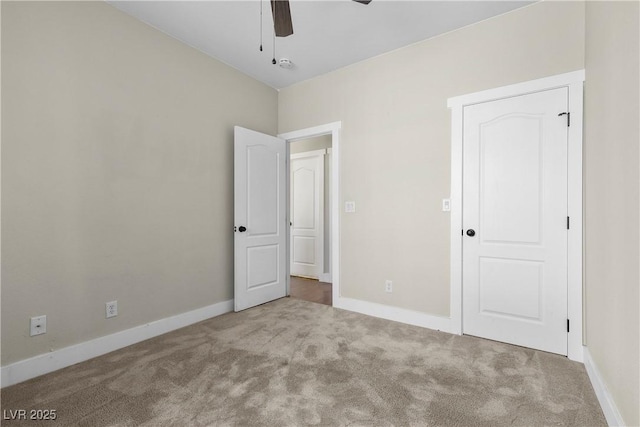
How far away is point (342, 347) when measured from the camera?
96.1 inches

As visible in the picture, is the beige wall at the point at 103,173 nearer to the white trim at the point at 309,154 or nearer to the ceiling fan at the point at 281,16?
the ceiling fan at the point at 281,16

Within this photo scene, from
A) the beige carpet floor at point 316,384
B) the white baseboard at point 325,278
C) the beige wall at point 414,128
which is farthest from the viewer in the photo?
the white baseboard at point 325,278

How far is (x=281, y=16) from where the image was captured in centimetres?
168

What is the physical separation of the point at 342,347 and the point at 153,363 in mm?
1411

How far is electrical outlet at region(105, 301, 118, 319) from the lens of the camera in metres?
2.41

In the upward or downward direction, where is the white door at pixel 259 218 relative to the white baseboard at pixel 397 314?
upward

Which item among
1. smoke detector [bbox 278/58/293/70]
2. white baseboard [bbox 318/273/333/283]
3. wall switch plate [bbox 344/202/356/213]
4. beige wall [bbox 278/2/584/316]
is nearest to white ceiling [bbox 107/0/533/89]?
smoke detector [bbox 278/58/293/70]

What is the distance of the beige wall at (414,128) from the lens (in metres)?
2.41

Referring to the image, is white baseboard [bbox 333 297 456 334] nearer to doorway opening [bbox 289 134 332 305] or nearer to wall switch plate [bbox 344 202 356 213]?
wall switch plate [bbox 344 202 356 213]

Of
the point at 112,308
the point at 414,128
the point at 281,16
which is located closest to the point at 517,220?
the point at 414,128

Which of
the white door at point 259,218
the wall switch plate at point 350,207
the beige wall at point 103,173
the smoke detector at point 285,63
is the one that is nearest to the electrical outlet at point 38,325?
the beige wall at point 103,173

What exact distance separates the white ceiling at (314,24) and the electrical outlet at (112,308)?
2398mm

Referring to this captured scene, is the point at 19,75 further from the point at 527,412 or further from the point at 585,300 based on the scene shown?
the point at 585,300

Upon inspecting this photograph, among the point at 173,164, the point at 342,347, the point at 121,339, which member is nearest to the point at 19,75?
the point at 173,164
